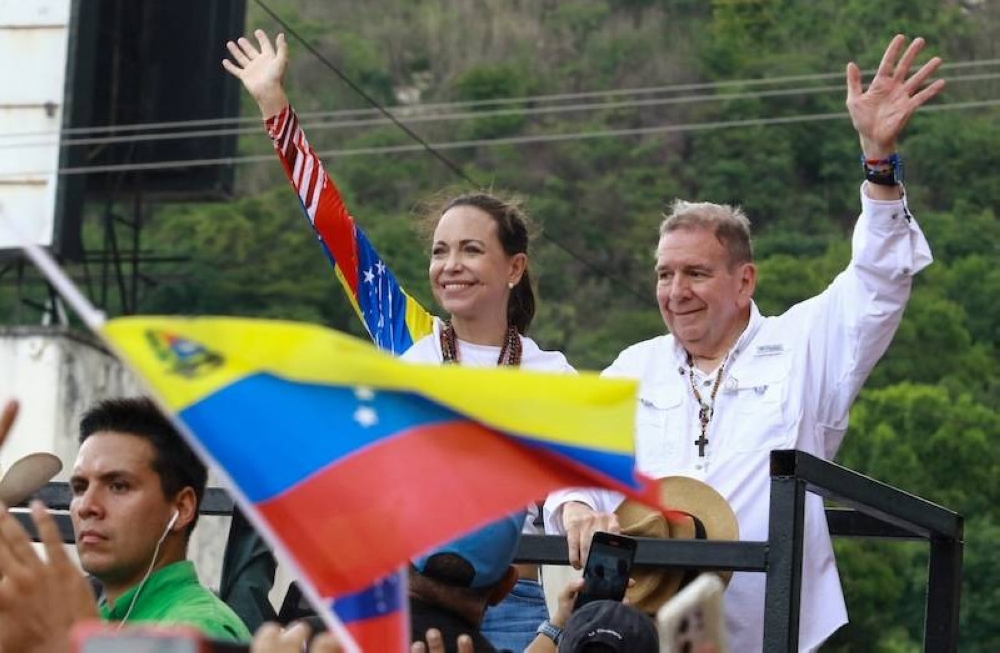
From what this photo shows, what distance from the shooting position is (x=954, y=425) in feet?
124

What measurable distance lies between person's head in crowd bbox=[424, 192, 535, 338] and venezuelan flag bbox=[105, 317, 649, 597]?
9.07 ft

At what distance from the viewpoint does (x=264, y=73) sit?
663cm

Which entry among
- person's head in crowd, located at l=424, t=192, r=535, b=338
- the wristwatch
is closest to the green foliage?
person's head in crowd, located at l=424, t=192, r=535, b=338

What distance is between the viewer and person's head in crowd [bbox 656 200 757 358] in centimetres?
569

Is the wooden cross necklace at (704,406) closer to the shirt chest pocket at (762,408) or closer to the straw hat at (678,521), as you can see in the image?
the shirt chest pocket at (762,408)

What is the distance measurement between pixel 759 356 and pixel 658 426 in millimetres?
300

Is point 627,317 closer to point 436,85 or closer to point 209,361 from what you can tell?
point 436,85

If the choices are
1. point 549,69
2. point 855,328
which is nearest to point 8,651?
point 855,328

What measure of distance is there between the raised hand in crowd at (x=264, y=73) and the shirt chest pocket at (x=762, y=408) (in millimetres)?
1671

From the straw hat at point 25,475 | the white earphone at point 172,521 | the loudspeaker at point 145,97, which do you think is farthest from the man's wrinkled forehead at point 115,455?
the loudspeaker at point 145,97

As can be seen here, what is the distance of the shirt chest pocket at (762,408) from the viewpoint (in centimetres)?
552

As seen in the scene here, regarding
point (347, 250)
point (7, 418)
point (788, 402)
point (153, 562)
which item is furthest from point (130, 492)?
point (347, 250)

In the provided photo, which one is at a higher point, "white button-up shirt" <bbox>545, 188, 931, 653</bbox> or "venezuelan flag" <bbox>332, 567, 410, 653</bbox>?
"white button-up shirt" <bbox>545, 188, 931, 653</bbox>

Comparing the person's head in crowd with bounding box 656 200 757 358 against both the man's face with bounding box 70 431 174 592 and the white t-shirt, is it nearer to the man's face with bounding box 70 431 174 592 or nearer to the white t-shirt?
the white t-shirt
